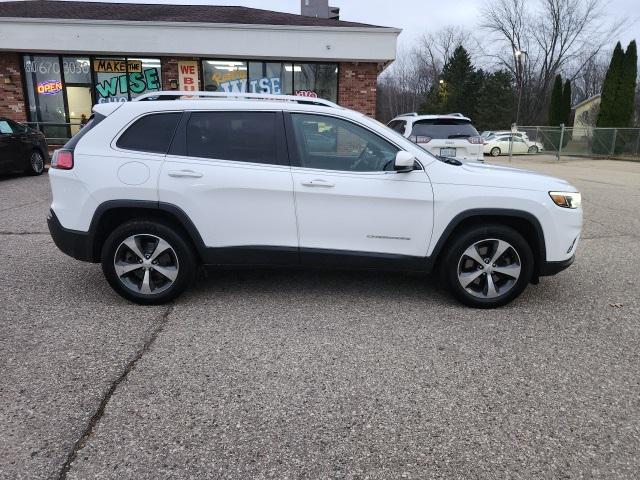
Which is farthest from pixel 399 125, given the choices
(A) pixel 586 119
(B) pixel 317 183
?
(A) pixel 586 119

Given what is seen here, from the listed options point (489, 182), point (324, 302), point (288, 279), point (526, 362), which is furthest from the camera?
point (288, 279)

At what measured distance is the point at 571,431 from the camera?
2652mm

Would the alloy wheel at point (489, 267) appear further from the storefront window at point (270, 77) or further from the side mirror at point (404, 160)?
the storefront window at point (270, 77)

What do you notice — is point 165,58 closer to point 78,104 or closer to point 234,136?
point 78,104

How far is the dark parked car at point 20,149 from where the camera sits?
38.6 ft

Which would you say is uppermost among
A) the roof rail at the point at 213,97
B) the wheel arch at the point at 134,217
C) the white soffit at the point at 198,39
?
the white soffit at the point at 198,39

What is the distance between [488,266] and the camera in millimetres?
4242

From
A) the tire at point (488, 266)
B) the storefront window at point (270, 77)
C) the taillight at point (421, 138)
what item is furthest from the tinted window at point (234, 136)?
the storefront window at point (270, 77)

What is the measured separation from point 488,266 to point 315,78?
15671mm

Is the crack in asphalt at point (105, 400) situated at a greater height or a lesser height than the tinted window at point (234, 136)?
lesser

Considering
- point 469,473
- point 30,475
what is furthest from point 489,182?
point 30,475

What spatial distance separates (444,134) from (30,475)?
8.90m

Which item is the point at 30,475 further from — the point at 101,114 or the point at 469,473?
the point at 101,114

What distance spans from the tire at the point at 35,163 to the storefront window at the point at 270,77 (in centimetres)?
787
